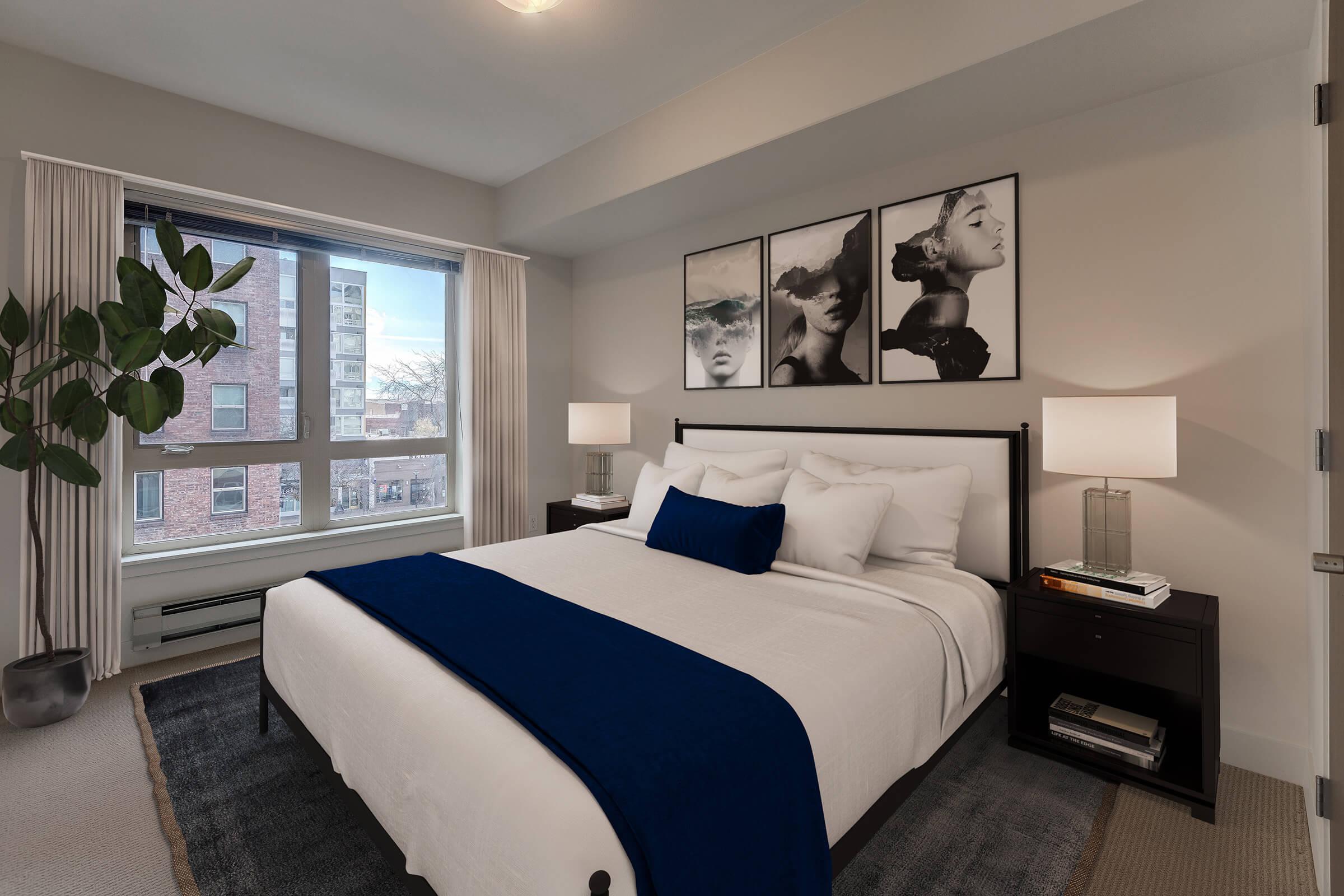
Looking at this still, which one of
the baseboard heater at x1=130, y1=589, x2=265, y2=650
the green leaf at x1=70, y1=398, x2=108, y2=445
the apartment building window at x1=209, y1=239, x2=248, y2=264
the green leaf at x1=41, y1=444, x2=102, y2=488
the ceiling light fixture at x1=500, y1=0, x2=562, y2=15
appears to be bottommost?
the baseboard heater at x1=130, y1=589, x2=265, y2=650

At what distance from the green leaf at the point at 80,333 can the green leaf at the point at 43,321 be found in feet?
0.41

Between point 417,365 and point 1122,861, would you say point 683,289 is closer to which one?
point 417,365

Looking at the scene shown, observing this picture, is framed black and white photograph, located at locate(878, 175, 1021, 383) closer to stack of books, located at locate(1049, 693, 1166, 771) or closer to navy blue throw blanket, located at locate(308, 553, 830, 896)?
stack of books, located at locate(1049, 693, 1166, 771)

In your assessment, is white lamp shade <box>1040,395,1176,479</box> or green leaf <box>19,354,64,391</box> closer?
white lamp shade <box>1040,395,1176,479</box>

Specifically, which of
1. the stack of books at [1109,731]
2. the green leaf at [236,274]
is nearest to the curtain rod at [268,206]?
the green leaf at [236,274]

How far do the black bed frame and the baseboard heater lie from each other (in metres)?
0.96

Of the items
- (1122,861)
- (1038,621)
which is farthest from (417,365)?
(1122,861)

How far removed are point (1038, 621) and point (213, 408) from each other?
13.5 feet

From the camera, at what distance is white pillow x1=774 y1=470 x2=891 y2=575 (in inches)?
94.7

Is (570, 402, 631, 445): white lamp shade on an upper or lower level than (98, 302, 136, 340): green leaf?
lower

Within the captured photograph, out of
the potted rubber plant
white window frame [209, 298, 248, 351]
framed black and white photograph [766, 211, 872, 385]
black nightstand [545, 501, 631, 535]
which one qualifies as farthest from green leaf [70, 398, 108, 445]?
framed black and white photograph [766, 211, 872, 385]

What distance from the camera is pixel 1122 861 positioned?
1.72m

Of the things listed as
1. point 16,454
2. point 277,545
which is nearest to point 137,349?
point 16,454

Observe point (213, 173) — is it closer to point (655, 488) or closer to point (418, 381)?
point (418, 381)
